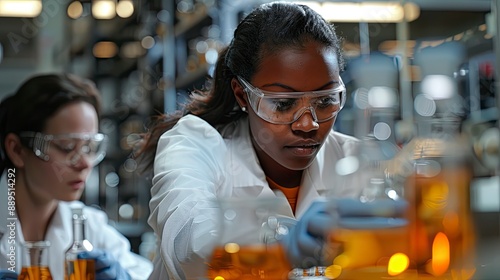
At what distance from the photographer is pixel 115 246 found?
1.60 metres

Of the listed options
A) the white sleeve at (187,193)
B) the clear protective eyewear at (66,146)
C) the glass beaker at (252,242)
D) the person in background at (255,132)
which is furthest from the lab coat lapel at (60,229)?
the glass beaker at (252,242)

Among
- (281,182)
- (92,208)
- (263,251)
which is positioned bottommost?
(92,208)

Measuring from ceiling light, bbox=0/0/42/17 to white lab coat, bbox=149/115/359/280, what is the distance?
0.68 m

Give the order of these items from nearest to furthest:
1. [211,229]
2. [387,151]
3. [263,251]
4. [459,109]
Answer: [263,251] → [211,229] → [387,151] → [459,109]

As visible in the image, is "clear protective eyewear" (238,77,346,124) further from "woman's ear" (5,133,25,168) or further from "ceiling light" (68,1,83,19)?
"ceiling light" (68,1,83,19)

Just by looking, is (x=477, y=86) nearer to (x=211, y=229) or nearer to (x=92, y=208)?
(x=92, y=208)

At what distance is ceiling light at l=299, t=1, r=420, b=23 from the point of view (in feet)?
5.20

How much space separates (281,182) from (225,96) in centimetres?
18

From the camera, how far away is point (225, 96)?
134cm

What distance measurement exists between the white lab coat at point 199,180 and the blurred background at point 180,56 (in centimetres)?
22

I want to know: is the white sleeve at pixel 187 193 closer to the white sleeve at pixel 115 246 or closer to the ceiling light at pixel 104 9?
the white sleeve at pixel 115 246

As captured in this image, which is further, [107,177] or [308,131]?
[107,177]

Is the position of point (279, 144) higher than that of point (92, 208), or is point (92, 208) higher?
point (279, 144)

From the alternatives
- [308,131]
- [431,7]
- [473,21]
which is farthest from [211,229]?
[431,7]
